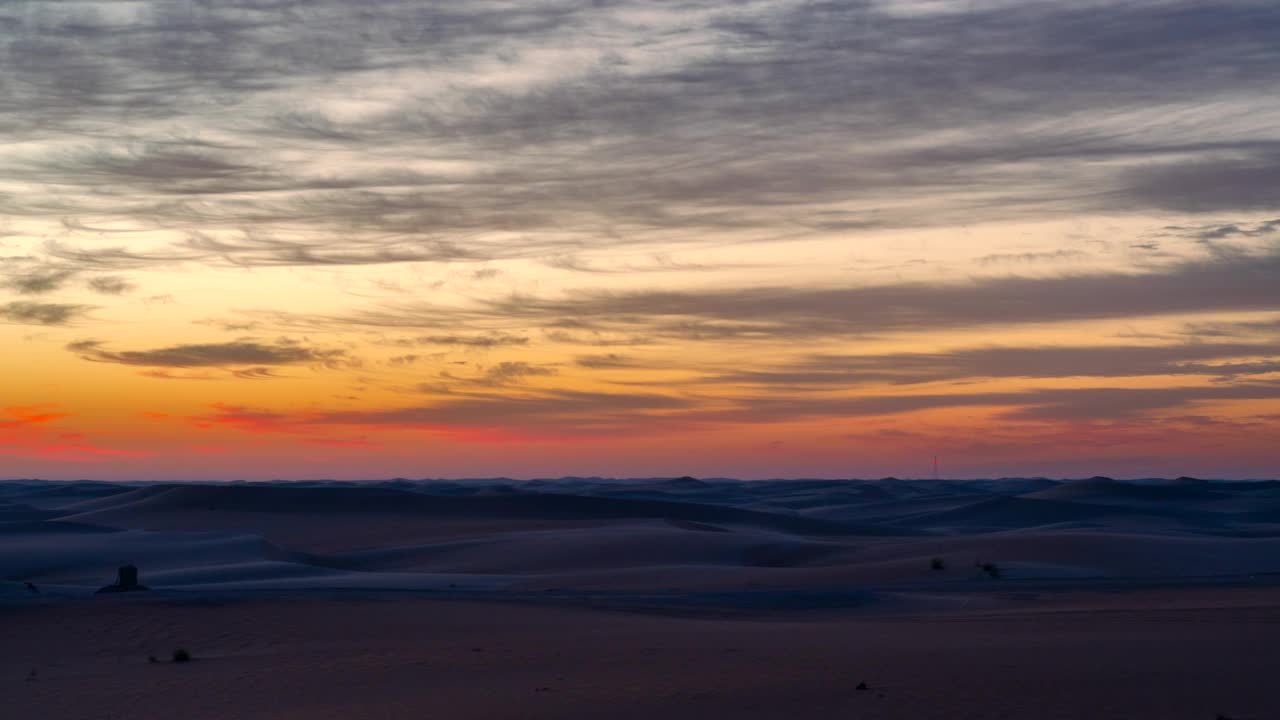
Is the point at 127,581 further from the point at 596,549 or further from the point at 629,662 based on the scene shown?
the point at 596,549

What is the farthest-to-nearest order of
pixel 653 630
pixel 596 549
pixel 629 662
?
pixel 596 549 < pixel 653 630 < pixel 629 662

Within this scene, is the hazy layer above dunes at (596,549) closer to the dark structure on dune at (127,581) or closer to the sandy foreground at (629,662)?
the dark structure on dune at (127,581)

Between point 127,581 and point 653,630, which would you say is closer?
point 653,630

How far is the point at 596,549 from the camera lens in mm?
46625

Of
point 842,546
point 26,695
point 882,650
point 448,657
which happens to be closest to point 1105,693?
point 882,650

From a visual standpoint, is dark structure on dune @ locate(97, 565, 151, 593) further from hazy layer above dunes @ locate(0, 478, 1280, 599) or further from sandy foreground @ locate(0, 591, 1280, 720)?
sandy foreground @ locate(0, 591, 1280, 720)

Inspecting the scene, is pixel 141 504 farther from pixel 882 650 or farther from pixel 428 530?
pixel 882 650

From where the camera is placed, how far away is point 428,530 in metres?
66.4

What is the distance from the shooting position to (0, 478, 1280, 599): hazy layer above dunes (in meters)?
32.4

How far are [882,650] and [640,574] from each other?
1912 cm

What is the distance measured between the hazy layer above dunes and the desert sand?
0.25 m

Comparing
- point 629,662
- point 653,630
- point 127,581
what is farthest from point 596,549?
point 629,662

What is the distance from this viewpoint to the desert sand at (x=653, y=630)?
583 inches

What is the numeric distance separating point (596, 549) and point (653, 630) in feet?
85.7
